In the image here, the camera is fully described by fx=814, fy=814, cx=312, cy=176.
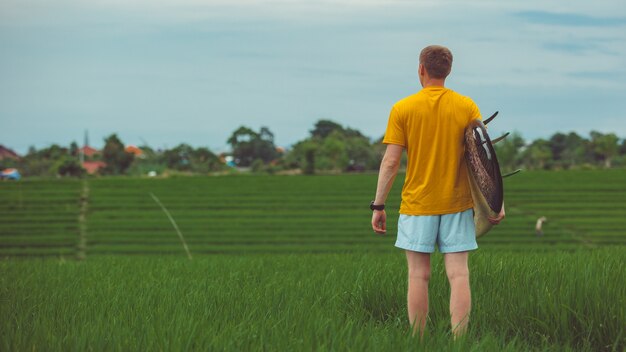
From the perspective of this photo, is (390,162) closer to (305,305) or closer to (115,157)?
(305,305)

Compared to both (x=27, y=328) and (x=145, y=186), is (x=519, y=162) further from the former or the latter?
(x=27, y=328)

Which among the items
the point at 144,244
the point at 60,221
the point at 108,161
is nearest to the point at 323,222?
the point at 144,244

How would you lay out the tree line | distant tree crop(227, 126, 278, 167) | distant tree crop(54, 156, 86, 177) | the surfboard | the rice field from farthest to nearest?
distant tree crop(227, 126, 278, 167) < the tree line < distant tree crop(54, 156, 86, 177) < the rice field < the surfboard

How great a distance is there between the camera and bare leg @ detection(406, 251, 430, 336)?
4.69m

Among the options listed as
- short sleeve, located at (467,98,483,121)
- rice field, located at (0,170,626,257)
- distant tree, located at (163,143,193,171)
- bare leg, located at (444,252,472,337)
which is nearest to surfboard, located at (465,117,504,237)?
short sleeve, located at (467,98,483,121)

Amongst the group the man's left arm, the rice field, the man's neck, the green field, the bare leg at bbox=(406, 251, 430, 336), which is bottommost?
the rice field

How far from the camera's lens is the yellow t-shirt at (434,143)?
15.2 ft

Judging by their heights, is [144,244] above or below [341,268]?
below

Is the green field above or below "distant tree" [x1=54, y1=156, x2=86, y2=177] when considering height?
below

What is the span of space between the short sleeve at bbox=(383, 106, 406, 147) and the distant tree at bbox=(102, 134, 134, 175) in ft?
283

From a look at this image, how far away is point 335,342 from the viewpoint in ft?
12.4

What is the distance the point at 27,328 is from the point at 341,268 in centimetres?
425

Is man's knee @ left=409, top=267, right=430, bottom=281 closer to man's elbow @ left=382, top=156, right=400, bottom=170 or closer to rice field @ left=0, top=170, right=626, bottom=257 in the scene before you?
man's elbow @ left=382, top=156, right=400, bottom=170

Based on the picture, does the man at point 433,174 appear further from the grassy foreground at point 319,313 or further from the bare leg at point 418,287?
the grassy foreground at point 319,313
